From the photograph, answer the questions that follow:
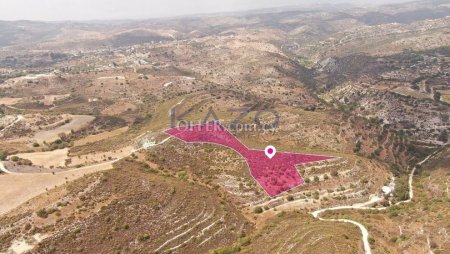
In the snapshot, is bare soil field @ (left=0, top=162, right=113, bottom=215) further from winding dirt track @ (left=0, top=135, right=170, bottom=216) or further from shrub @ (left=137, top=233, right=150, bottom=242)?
shrub @ (left=137, top=233, right=150, bottom=242)

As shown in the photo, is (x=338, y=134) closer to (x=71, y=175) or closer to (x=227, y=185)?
(x=227, y=185)

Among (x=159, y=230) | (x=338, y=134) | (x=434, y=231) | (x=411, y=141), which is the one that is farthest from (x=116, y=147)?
(x=411, y=141)

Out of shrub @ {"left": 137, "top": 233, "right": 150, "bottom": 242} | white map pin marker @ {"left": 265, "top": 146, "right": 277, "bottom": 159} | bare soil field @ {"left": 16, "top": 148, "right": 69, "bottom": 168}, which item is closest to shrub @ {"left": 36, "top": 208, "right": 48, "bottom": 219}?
shrub @ {"left": 137, "top": 233, "right": 150, "bottom": 242}
